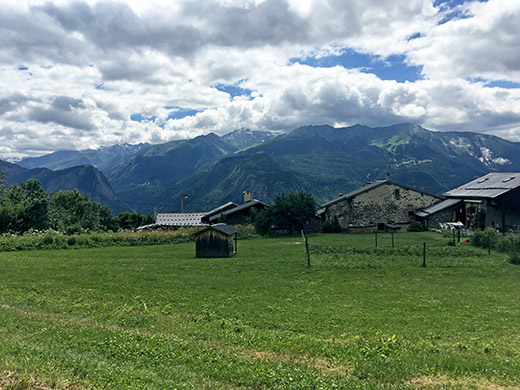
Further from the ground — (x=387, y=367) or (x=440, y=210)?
(x=440, y=210)

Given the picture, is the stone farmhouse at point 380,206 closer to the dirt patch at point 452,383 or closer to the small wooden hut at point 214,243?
the small wooden hut at point 214,243

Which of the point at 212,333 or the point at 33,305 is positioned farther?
the point at 33,305

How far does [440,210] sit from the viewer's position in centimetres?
5612

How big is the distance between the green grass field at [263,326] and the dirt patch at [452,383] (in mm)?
47

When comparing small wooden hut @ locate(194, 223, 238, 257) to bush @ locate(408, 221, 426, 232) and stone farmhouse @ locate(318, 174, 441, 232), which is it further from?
bush @ locate(408, 221, 426, 232)

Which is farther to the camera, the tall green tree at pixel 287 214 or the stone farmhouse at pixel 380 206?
the stone farmhouse at pixel 380 206

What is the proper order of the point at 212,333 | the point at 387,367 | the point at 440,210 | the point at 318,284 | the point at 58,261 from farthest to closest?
the point at 440,210 → the point at 58,261 → the point at 318,284 → the point at 212,333 → the point at 387,367

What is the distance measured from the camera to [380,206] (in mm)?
62344

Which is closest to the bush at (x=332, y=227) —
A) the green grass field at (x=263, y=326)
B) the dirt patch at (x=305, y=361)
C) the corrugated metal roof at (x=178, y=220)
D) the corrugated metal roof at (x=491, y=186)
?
the corrugated metal roof at (x=491, y=186)

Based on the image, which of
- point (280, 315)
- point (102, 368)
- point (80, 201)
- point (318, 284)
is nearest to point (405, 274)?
point (318, 284)

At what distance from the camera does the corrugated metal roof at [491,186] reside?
170 ft

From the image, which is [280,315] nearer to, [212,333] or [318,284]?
[212,333]

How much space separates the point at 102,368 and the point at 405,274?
19.8 m

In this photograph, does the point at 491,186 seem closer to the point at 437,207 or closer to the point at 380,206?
the point at 437,207
